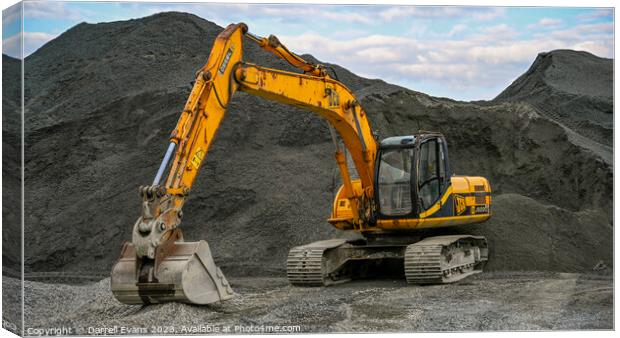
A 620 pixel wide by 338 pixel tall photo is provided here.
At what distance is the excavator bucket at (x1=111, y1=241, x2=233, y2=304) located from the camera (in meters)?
9.46

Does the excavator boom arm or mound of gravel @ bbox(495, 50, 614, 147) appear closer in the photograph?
the excavator boom arm

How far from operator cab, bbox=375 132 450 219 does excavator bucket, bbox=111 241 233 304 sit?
4.31 meters

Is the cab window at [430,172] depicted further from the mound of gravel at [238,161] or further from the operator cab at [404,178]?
the mound of gravel at [238,161]

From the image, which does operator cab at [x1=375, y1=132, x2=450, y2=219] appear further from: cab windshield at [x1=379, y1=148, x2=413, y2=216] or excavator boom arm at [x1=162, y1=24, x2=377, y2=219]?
excavator boom arm at [x1=162, y1=24, x2=377, y2=219]

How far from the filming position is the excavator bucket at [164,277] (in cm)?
946

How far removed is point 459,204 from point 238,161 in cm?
520

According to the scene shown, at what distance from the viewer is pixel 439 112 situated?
2008 cm

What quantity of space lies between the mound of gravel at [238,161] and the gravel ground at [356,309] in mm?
2539

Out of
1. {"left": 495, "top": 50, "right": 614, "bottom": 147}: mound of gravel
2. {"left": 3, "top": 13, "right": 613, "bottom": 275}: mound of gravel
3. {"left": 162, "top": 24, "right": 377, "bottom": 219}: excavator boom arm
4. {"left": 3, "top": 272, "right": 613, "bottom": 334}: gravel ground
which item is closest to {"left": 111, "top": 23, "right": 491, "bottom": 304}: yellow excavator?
{"left": 162, "top": 24, "right": 377, "bottom": 219}: excavator boom arm

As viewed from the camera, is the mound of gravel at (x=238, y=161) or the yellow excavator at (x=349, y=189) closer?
the yellow excavator at (x=349, y=189)

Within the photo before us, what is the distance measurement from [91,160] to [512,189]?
25.7 feet

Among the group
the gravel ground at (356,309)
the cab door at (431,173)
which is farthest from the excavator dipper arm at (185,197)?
the cab door at (431,173)

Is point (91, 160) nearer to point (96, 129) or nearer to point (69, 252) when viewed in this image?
point (96, 129)

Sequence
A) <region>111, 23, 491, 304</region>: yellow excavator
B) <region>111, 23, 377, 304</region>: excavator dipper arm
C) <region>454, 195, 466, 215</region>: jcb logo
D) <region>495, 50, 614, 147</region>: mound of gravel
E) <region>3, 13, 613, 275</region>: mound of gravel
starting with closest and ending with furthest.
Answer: <region>111, 23, 377, 304</region>: excavator dipper arm < <region>111, 23, 491, 304</region>: yellow excavator < <region>454, 195, 466, 215</region>: jcb logo < <region>3, 13, 613, 275</region>: mound of gravel < <region>495, 50, 614, 147</region>: mound of gravel
